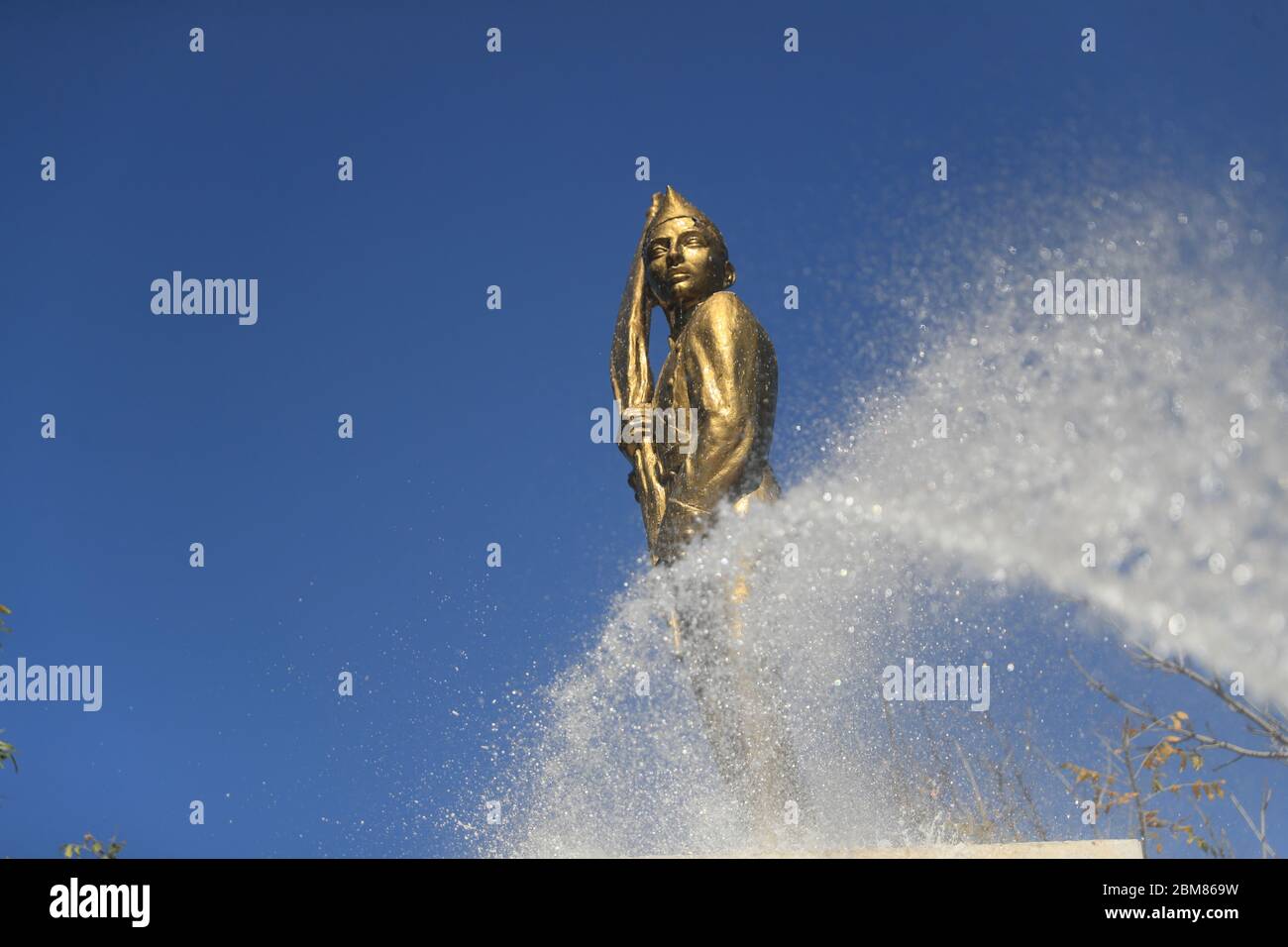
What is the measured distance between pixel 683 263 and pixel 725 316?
2.70 feet

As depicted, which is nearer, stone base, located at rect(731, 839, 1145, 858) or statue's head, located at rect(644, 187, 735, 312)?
stone base, located at rect(731, 839, 1145, 858)

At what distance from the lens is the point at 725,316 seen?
1048 centimetres

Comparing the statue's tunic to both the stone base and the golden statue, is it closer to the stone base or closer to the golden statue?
the golden statue

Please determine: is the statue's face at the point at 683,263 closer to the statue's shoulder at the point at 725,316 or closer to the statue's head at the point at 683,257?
the statue's head at the point at 683,257

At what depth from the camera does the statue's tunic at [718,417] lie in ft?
33.3

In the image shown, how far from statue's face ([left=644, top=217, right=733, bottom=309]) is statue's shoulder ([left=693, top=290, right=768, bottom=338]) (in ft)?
1.39

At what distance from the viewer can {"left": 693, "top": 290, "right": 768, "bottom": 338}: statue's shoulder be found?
10.4m

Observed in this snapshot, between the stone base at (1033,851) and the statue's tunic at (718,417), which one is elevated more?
the statue's tunic at (718,417)

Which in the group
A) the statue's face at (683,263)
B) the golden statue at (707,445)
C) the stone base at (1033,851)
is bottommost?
the stone base at (1033,851)

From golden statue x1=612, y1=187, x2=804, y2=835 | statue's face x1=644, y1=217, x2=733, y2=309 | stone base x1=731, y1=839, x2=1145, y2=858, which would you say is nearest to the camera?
stone base x1=731, y1=839, x2=1145, y2=858

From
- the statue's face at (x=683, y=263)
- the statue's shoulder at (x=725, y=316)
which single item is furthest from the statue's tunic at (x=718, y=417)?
the statue's face at (x=683, y=263)

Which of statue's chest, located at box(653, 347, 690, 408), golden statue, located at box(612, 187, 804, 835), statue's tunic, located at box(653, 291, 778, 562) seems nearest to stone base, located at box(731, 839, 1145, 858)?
golden statue, located at box(612, 187, 804, 835)
